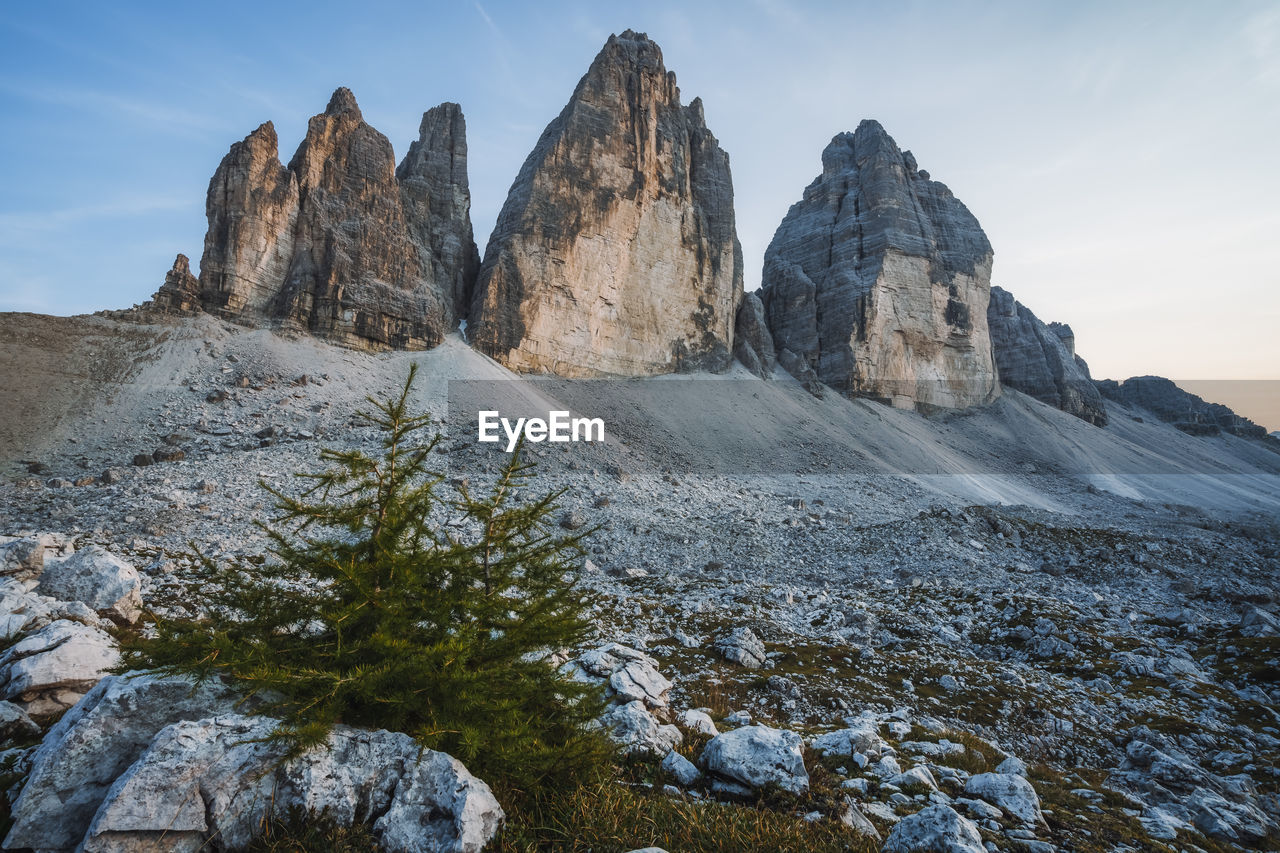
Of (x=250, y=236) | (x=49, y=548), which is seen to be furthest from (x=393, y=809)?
(x=250, y=236)

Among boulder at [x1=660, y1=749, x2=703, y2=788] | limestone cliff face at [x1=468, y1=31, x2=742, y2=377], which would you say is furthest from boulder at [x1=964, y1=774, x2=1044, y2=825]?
limestone cliff face at [x1=468, y1=31, x2=742, y2=377]

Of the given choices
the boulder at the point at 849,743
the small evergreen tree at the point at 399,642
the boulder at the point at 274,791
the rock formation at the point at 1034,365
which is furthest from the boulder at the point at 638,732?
the rock formation at the point at 1034,365

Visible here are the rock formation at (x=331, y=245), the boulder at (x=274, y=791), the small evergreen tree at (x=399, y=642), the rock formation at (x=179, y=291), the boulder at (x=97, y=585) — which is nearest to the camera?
the boulder at (x=274, y=791)

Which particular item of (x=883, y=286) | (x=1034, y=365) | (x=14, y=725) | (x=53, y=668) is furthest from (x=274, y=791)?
(x=1034, y=365)

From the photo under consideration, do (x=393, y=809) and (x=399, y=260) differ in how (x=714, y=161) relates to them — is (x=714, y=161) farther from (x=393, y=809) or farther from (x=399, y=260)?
(x=393, y=809)

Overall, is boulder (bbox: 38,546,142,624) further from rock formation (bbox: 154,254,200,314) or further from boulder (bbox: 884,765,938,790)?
rock formation (bbox: 154,254,200,314)

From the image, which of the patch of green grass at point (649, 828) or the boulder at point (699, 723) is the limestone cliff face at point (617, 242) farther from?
the patch of green grass at point (649, 828)
